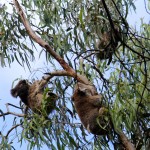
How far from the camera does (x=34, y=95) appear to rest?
3176 millimetres

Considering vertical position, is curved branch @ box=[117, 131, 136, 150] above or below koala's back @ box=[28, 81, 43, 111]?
below

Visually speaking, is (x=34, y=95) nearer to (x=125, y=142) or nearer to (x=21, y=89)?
(x=21, y=89)

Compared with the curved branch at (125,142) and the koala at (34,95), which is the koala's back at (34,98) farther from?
the curved branch at (125,142)

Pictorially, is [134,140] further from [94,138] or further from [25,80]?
[25,80]

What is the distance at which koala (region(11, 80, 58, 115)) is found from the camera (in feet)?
10.4

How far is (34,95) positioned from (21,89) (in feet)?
0.42

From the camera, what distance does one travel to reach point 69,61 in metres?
3.22

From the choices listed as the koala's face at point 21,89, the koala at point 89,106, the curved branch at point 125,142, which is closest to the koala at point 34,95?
the koala's face at point 21,89

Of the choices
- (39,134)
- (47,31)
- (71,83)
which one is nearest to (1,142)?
(39,134)

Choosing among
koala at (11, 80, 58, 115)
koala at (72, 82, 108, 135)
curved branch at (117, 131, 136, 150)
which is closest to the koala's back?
koala at (11, 80, 58, 115)

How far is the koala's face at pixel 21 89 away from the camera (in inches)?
127

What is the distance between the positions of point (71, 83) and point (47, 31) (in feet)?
1.61

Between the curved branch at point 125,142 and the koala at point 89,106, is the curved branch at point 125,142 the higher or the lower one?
the lower one

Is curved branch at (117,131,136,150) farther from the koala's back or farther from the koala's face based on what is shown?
the koala's face
